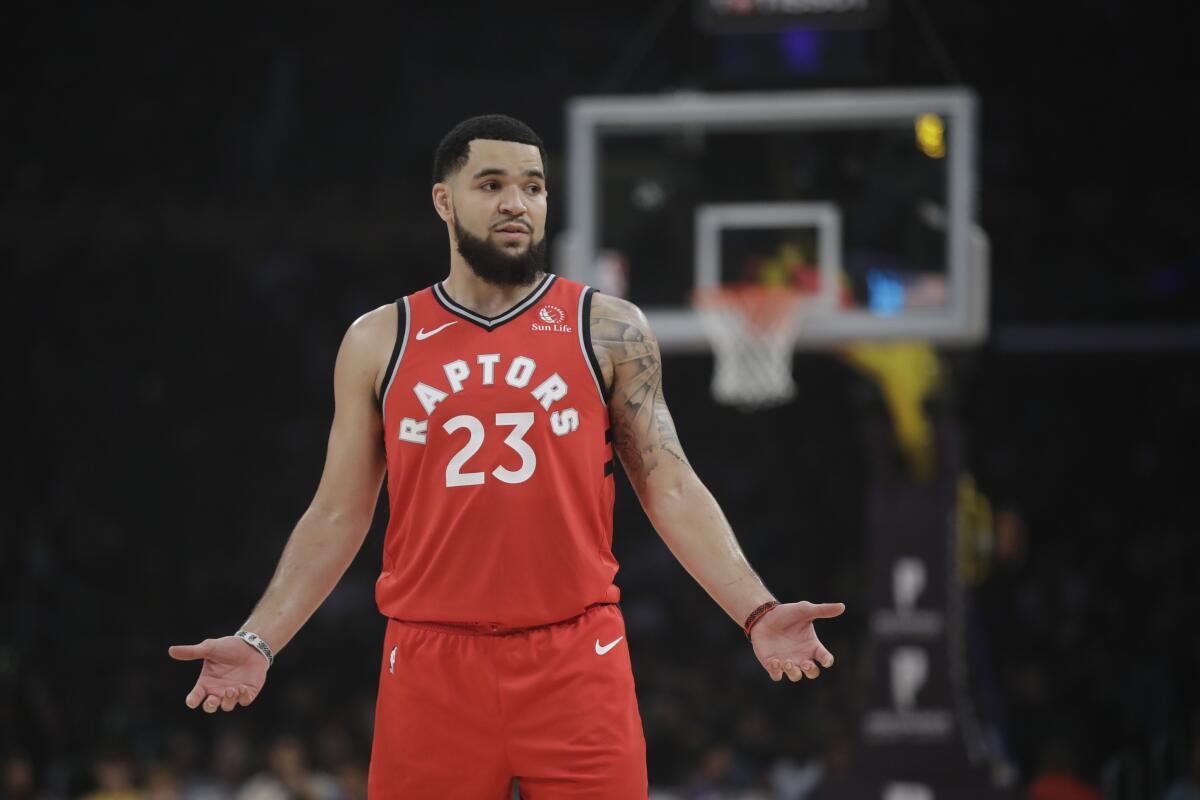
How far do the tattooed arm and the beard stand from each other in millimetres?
180

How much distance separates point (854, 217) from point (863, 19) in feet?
3.72

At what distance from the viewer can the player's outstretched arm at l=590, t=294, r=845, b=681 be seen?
3527 millimetres

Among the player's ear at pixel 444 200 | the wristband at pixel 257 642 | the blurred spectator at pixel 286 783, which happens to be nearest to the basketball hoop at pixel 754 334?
the blurred spectator at pixel 286 783

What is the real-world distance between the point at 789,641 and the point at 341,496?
3.64ft

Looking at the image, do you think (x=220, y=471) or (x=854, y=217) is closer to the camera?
(x=854, y=217)

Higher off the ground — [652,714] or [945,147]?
[945,147]

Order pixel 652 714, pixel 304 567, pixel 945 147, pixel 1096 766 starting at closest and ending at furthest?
pixel 304 567 → pixel 945 147 → pixel 1096 766 → pixel 652 714

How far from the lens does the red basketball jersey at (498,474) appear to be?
348 cm

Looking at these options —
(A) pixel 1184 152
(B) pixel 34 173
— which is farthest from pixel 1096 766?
(B) pixel 34 173

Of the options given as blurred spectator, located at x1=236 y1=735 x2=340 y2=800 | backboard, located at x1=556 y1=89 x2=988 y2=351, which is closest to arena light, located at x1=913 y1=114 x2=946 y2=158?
backboard, located at x1=556 y1=89 x2=988 y2=351

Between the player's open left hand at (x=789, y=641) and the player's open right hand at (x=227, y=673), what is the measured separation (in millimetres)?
1086

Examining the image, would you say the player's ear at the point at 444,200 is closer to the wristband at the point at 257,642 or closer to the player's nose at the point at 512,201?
the player's nose at the point at 512,201

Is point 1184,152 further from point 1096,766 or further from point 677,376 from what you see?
point 1096,766

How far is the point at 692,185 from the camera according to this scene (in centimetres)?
937
